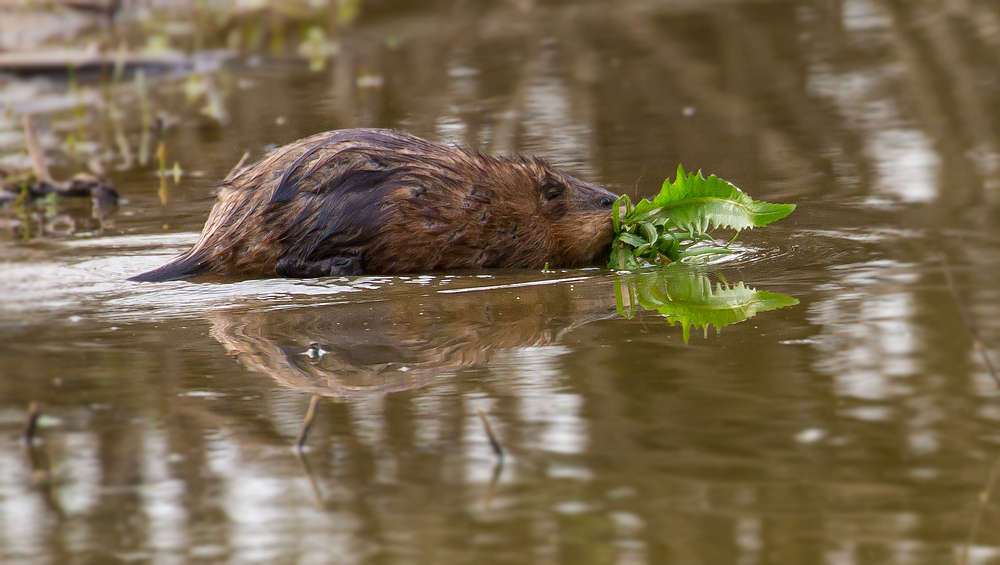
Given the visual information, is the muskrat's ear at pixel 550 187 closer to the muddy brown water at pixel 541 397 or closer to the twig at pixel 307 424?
the muddy brown water at pixel 541 397

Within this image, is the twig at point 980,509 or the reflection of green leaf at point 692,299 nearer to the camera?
Answer: the twig at point 980,509

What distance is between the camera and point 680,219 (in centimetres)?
504

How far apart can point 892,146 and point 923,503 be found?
4.68 metres

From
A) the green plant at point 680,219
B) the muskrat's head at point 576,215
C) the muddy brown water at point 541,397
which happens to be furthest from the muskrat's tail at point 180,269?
the green plant at point 680,219

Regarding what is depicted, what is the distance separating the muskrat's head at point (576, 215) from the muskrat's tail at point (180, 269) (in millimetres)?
1381

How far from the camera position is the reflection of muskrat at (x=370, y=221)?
193 inches

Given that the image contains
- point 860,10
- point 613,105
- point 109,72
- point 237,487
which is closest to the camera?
point 237,487

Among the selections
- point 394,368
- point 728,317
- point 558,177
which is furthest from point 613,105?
point 394,368

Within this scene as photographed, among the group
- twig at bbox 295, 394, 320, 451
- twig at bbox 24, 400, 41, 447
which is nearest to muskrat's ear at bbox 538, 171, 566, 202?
twig at bbox 295, 394, 320, 451

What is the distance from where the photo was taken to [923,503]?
245 cm

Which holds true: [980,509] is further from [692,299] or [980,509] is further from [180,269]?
[180,269]

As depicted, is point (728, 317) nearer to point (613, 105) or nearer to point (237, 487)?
point (237, 487)

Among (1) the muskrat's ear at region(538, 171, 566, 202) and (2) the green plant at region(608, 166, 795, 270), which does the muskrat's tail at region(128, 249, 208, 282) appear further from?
(2) the green plant at region(608, 166, 795, 270)

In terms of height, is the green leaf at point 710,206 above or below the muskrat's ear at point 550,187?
below
